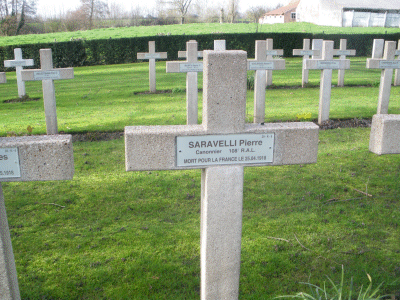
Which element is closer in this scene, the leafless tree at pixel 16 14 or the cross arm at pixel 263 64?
the cross arm at pixel 263 64

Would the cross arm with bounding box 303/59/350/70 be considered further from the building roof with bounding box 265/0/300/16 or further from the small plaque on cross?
the building roof with bounding box 265/0/300/16

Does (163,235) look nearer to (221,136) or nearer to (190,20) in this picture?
(221,136)

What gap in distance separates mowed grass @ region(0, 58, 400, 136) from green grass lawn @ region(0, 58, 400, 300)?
1.86 metres

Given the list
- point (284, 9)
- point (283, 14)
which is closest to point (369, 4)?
point (283, 14)

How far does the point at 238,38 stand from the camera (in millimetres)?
24938

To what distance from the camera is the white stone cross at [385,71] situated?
8.28 meters

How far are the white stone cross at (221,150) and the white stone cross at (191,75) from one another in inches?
230

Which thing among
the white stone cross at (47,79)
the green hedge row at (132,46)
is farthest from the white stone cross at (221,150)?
the green hedge row at (132,46)

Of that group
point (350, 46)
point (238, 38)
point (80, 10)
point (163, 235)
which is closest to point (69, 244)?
point (163, 235)

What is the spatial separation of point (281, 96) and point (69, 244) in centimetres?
922

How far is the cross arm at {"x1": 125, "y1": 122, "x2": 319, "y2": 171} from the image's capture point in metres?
2.35

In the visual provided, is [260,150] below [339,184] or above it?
above

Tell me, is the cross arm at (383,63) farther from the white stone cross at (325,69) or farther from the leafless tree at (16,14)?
the leafless tree at (16,14)

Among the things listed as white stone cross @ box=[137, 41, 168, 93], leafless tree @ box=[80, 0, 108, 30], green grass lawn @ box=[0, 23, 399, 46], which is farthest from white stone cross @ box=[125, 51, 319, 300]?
leafless tree @ box=[80, 0, 108, 30]
